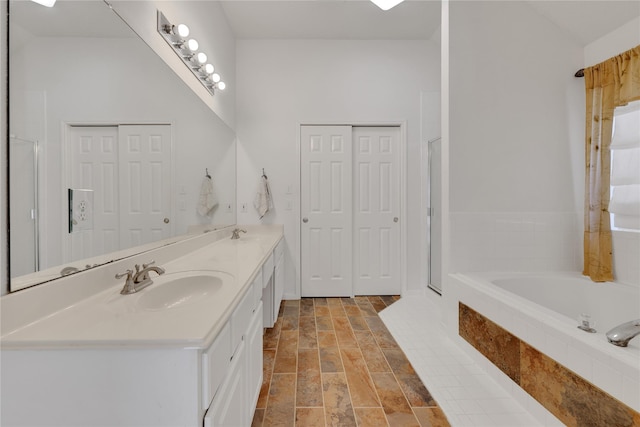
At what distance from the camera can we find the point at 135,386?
637mm

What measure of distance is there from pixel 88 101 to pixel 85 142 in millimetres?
163

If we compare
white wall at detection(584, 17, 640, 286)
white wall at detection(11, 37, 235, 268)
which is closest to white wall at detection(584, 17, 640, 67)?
white wall at detection(584, 17, 640, 286)

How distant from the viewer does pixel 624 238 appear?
1.81 meters

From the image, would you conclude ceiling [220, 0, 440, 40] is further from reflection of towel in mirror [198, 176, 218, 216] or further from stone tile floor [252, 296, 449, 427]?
stone tile floor [252, 296, 449, 427]

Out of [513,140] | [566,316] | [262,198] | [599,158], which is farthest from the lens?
[262,198]

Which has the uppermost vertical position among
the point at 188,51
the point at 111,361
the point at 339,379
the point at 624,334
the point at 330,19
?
the point at 330,19

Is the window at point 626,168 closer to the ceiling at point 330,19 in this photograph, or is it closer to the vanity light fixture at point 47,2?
the ceiling at point 330,19

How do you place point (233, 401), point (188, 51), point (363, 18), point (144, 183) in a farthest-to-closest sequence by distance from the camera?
point (363, 18), point (188, 51), point (144, 183), point (233, 401)

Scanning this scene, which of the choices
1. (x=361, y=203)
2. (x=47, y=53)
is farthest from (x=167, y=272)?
(x=361, y=203)

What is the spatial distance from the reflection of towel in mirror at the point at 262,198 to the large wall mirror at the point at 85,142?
1156 mm

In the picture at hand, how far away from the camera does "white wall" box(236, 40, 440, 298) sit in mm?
2887

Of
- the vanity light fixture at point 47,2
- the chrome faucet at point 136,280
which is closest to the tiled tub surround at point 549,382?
the chrome faucet at point 136,280

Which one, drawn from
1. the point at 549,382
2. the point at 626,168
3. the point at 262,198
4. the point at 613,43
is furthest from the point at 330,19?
the point at 549,382

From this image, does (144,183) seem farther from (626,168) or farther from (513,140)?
(626,168)
